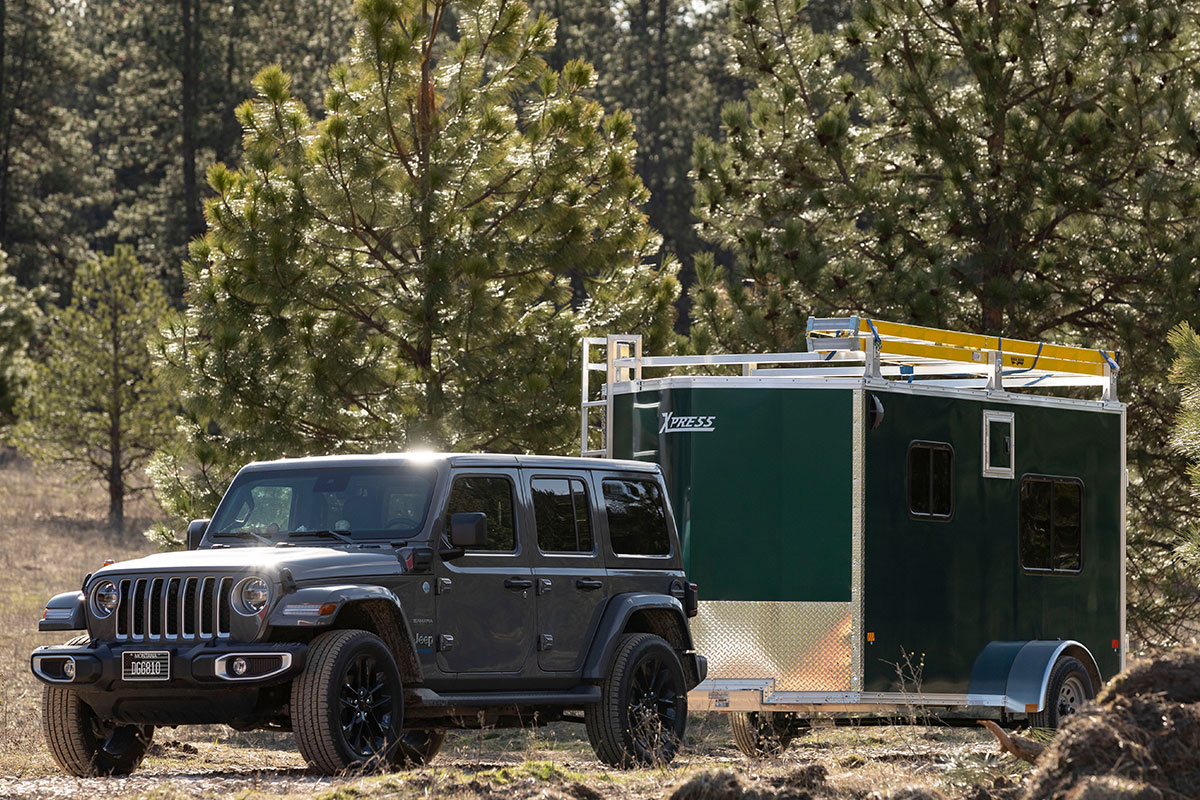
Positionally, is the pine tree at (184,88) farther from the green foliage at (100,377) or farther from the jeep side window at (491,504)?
the jeep side window at (491,504)

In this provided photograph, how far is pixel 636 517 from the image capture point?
11.1m

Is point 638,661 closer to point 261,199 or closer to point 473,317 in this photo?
point 473,317

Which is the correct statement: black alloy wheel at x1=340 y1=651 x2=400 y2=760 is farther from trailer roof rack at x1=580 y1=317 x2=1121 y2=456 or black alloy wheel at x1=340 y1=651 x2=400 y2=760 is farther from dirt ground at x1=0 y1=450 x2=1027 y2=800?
trailer roof rack at x1=580 y1=317 x2=1121 y2=456

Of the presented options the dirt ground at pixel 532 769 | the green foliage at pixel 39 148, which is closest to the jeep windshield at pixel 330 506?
the dirt ground at pixel 532 769

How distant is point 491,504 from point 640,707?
5.45ft

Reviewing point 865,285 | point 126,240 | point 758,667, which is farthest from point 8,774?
point 126,240

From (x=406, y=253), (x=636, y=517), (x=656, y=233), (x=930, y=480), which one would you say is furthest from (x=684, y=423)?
(x=656, y=233)

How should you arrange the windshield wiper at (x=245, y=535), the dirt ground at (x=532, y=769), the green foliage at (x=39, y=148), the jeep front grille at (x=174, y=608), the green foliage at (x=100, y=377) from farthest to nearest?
the green foliage at (x=39, y=148)
the green foliage at (x=100, y=377)
the windshield wiper at (x=245, y=535)
the jeep front grille at (x=174, y=608)
the dirt ground at (x=532, y=769)

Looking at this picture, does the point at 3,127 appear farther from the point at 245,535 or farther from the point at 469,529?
the point at 469,529

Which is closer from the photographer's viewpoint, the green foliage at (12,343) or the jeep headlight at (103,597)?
the jeep headlight at (103,597)

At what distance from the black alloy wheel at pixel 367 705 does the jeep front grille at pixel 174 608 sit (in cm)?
73

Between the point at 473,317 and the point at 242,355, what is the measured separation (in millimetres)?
2241

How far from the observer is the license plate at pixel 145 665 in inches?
347

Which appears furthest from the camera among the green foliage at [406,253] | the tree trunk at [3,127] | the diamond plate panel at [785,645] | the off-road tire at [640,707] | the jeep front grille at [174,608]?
the tree trunk at [3,127]
